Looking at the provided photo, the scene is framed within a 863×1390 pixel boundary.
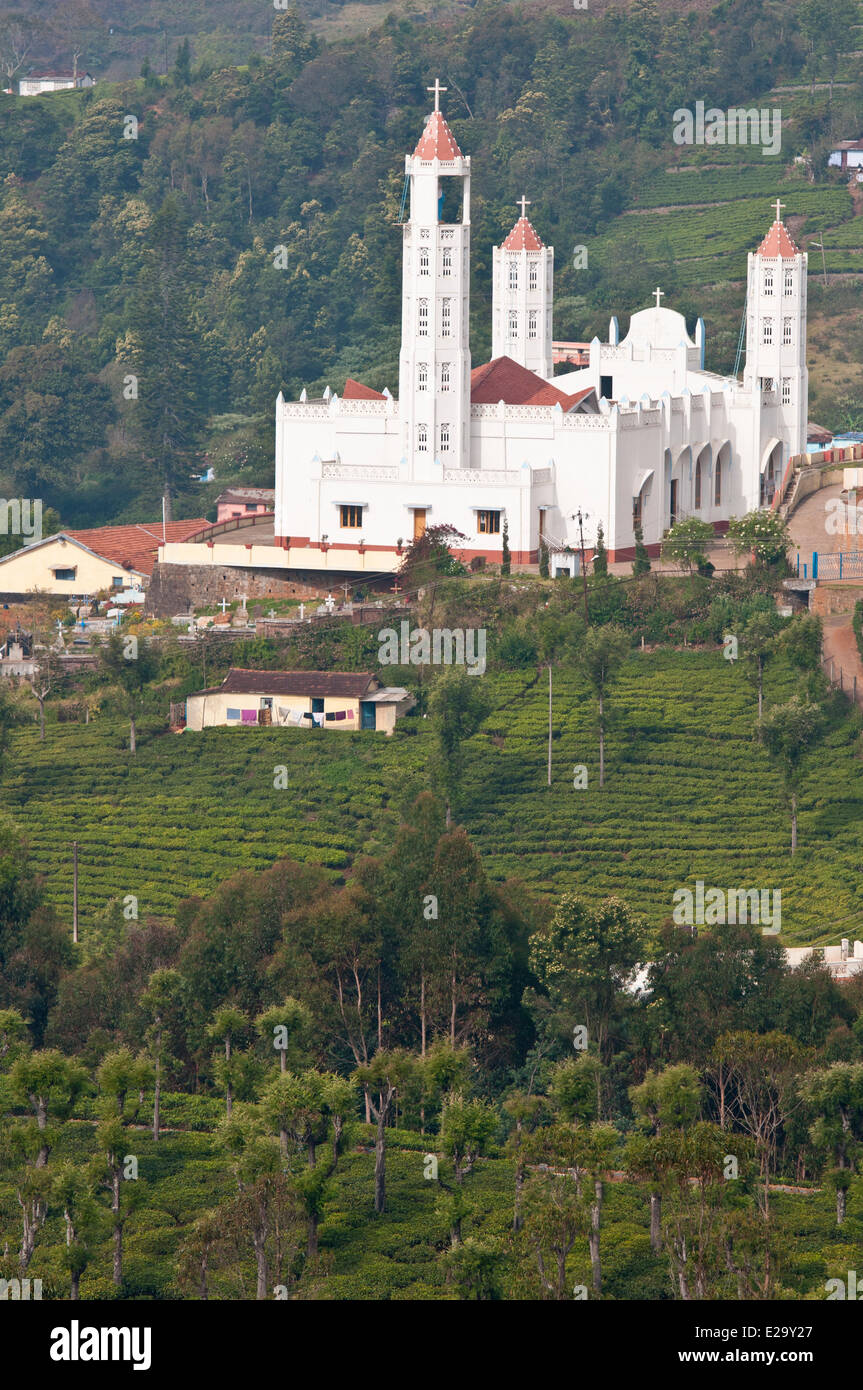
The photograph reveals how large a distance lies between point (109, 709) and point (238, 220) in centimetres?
5567

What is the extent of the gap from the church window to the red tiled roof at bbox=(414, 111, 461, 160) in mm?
7597

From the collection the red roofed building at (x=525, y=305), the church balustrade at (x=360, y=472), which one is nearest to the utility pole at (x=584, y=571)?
the church balustrade at (x=360, y=472)

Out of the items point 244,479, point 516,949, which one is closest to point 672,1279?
point 516,949

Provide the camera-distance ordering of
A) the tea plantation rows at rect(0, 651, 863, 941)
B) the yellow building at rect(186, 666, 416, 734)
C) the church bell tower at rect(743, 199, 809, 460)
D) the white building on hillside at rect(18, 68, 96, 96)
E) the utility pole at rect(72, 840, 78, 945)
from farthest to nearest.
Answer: the white building on hillside at rect(18, 68, 96, 96), the church bell tower at rect(743, 199, 809, 460), the yellow building at rect(186, 666, 416, 734), the tea plantation rows at rect(0, 651, 863, 941), the utility pole at rect(72, 840, 78, 945)

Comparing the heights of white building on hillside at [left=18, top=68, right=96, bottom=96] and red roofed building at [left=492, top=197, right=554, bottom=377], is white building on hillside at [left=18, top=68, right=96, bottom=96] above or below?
Answer: above

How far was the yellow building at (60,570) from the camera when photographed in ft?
184

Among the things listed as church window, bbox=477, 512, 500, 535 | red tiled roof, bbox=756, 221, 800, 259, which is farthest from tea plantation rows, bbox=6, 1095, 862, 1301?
red tiled roof, bbox=756, 221, 800, 259

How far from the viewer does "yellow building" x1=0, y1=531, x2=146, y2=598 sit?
56.2m

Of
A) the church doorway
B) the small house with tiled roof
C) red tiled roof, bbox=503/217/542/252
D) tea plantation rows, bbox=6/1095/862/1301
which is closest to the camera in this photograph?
tea plantation rows, bbox=6/1095/862/1301

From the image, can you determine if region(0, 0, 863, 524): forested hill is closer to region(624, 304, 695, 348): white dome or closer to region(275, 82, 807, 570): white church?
region(624, 304, 695, 348): white dome

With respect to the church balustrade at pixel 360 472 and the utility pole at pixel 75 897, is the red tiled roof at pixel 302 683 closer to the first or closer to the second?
the church balustrade at pixel 360 472

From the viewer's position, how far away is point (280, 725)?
46875 mm

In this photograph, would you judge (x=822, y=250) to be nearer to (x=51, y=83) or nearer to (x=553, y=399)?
(x=553, y=399)
